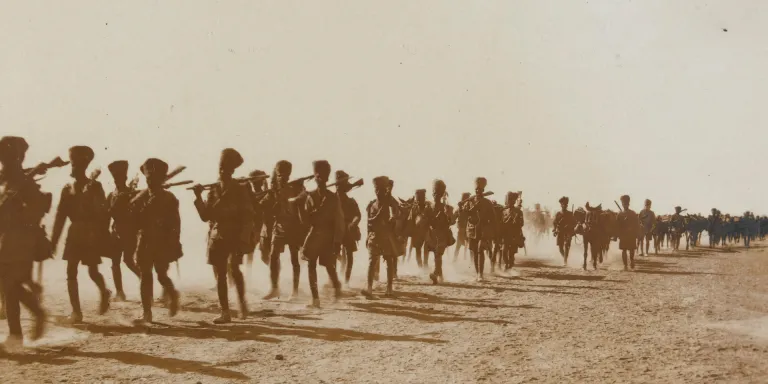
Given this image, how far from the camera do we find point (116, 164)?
9.95 meters

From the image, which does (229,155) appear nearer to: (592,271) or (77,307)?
(77,307)

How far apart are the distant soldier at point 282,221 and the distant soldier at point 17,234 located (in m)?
4.67

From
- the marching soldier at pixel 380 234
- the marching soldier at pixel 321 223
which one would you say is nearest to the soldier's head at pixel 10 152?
the marching soldier at pixel 321 223

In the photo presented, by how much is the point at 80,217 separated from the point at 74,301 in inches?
49.0

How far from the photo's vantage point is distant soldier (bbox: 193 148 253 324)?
927 cm

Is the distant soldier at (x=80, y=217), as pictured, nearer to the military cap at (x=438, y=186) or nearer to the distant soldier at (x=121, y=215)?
the distant soldier at (x=121, y=215)

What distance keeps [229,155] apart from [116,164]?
6.63 feet

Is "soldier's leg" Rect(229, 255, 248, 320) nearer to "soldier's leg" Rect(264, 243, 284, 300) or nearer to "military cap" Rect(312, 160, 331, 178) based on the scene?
"military cap" Rect(312, 160, 331, 178)

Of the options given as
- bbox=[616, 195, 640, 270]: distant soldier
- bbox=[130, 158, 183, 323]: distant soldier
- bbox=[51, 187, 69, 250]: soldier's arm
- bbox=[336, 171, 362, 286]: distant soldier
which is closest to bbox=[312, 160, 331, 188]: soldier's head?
bbox=[336, 171, 362, 286]: distant soldier

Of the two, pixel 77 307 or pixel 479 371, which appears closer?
pixel 479 371

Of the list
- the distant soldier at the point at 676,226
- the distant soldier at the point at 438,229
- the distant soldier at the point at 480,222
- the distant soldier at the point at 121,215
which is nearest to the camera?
the distant soldier at the point at 121,215

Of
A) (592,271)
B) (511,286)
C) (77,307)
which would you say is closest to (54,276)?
(77,307)

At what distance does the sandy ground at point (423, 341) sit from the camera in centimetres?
673

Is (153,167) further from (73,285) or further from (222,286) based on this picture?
(73,285)
